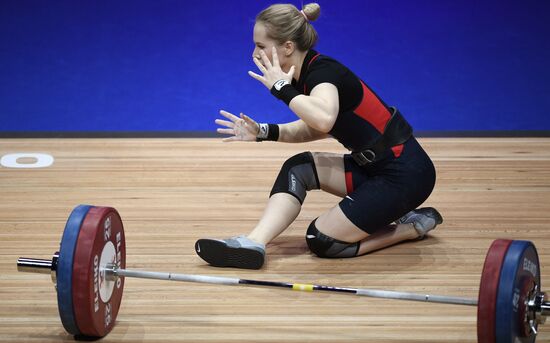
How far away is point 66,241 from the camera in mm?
1989

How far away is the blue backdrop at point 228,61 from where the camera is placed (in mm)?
4453

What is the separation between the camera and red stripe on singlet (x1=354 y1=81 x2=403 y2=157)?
2.67 m

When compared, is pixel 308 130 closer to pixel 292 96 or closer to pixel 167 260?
pixel 292 96

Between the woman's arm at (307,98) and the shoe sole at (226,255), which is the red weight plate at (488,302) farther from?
the shoe sole at (226,255)

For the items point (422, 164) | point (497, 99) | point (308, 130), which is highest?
point (497, 99)

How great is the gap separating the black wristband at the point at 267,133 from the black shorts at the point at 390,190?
321 mm

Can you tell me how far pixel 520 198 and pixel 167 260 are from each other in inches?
58.7

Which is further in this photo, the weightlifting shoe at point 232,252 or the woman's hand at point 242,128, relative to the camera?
the woman's hand at point 242,128

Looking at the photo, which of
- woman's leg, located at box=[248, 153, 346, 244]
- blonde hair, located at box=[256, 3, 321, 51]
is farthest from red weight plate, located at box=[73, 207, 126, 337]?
blonde hair, located at box=[256, 3, 321, 51]

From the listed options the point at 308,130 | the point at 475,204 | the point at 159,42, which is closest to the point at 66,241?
the point at 308,130

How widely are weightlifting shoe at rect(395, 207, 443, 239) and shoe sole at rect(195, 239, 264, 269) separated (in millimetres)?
572

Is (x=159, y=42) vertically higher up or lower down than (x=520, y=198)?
higher up

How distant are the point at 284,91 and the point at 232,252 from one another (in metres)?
0.51

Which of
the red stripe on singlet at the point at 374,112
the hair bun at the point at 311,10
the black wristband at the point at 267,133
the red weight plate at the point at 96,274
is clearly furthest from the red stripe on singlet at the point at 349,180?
the red weight plate at the point at 96,274
